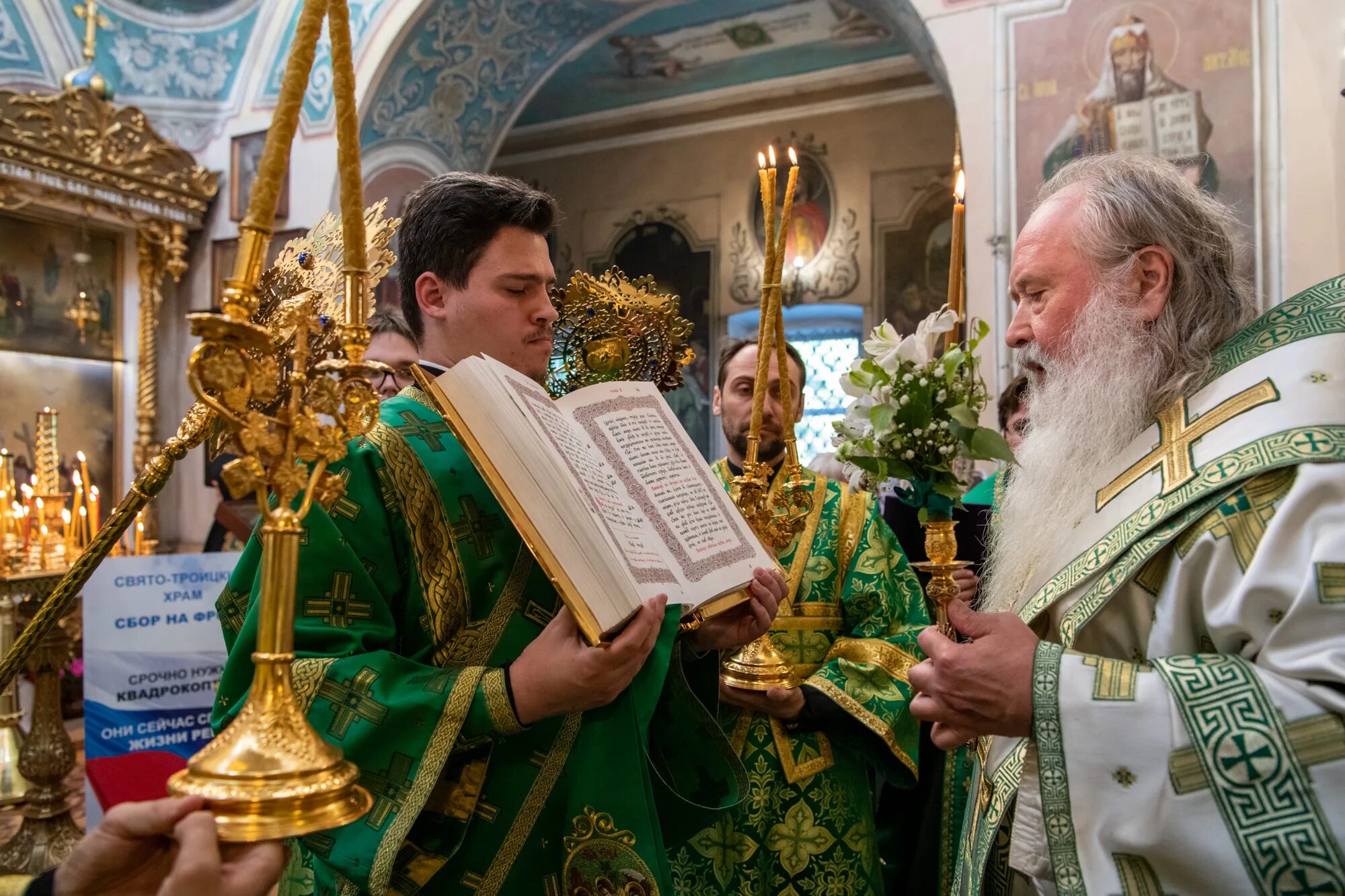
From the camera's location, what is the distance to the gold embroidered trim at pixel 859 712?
2332 millimetres

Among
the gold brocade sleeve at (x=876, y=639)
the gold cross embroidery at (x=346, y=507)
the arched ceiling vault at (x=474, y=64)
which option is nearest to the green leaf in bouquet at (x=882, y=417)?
the gold cross embroidery at (x=346, y=507)

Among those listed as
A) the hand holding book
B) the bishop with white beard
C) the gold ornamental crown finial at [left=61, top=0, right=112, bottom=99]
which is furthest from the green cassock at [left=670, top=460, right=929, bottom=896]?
the gold ornamental crown finial at [left=61, top=0, right=112, bottom=99]

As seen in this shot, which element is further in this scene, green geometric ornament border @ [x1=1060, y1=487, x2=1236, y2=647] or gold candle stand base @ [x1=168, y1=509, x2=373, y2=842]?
green geometric ornament border @ [x1=1060, y1=487, x2=1236, y2=647]

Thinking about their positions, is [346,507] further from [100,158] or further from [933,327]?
[100,158]

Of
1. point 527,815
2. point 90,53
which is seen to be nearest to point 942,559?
point 527,815

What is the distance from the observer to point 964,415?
1.59m

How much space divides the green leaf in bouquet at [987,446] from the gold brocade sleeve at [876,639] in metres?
0.95

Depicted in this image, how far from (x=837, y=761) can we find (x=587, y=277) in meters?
1.35

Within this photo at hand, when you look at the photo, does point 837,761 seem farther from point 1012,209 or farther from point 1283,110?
point 1283,110

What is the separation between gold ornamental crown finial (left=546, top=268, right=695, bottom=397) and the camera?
186 centimetres

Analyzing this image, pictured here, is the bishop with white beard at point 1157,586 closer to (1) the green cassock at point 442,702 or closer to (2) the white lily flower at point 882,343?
(2) the white lily flower at point 882,343

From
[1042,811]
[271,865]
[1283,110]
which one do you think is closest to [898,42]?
[1283,110]

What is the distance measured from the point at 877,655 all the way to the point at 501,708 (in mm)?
1340

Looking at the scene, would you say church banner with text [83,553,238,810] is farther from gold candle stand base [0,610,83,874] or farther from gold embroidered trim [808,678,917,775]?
gold embroidered trim [808,678,917,775]
